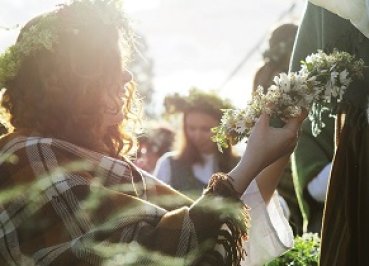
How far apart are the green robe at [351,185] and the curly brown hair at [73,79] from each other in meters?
0.75

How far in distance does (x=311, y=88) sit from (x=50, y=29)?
862mm

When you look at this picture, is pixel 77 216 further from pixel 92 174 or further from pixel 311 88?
pixel 311 88

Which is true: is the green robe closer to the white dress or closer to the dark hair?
the white dress

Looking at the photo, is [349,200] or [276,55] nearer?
[349,200]

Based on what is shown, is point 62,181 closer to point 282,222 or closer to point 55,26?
point 55,26

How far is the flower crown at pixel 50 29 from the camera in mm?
2773

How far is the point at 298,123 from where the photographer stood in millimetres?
2500

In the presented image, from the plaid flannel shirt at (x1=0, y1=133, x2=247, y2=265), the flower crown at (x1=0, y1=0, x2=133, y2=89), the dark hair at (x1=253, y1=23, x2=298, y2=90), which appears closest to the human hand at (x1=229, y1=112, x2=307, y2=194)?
the plaid flannel shirt at (x1=0, y1=133, x2=247, y2=265)

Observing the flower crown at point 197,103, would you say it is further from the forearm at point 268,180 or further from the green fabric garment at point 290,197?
the forearm at point 268,180

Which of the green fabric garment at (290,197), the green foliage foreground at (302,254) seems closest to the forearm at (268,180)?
the green foliage foreground at (302,254)

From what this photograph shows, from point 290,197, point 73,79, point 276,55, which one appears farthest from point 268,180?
point 290,197

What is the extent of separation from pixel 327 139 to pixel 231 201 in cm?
67

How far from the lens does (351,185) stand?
2453 millimetres

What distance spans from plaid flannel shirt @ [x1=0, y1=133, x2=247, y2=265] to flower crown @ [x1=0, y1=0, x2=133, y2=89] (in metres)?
0.25
